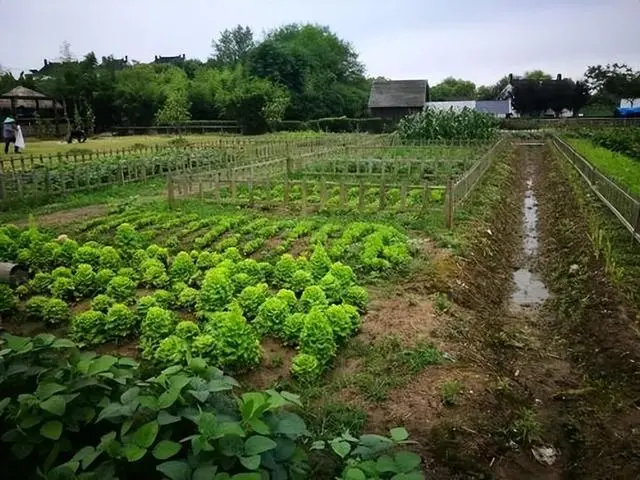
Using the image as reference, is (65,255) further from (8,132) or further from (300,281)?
(8,132)

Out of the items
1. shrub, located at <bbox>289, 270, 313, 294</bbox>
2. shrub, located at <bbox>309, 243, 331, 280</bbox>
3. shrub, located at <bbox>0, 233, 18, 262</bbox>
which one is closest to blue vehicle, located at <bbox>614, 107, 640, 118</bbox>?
shrub, located at <bbox>309, 243, 331, 280</bbox>

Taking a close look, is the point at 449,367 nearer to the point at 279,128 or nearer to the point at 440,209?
the point at 440,209

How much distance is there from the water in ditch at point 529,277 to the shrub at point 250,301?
15.7ft

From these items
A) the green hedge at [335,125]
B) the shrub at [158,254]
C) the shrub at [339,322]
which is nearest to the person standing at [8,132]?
the shrub at [158,254]

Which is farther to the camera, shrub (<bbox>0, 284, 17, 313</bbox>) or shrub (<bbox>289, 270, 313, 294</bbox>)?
shrub (<bbox>289, 270, 313, 294</bbox>)

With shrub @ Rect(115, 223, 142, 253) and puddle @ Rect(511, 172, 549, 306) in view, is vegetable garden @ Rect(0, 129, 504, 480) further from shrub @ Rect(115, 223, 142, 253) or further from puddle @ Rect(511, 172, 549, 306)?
puddle @ Rect(511, 172, 549, 306)

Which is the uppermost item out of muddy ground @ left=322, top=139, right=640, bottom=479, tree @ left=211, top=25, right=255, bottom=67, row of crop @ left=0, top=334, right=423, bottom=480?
tree @ left=211, top=25, right=255, bottom=67

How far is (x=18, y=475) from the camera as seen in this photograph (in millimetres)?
2412

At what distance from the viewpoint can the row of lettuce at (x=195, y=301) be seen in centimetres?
536

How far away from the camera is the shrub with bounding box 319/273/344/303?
22.1 feet

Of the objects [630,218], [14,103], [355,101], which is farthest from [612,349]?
[355,101]

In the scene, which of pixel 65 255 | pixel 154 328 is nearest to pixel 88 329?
pixel 154 328

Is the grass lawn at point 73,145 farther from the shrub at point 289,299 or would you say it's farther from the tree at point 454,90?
the tree at point 454,90

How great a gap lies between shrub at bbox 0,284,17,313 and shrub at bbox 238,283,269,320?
2.98m
